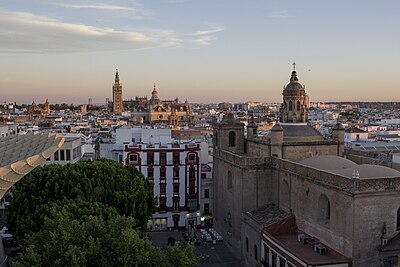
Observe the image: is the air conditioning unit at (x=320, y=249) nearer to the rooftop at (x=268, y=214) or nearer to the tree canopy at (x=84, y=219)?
the rooftop at (x=268, y=214)

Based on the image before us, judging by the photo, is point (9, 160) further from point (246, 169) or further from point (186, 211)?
point (186, 211)

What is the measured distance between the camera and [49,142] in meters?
35.9

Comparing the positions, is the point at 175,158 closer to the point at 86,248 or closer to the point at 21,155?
the point at 21,155

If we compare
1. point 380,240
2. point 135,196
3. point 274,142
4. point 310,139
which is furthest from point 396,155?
point 135,196

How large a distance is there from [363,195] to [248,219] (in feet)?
39.5

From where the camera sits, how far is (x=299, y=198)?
36031 millimetres

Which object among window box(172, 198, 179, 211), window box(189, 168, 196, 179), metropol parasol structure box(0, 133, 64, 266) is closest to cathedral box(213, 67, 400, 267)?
window box(189, 168, 196, 179)

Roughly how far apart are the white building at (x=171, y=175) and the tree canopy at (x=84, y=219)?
28.5 feet

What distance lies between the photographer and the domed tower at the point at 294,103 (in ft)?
152

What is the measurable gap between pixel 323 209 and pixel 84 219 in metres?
15.4

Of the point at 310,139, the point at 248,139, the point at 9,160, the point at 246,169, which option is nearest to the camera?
the point at 9,160

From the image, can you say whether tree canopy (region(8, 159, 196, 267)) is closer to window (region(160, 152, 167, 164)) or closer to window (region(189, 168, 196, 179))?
window (region(160, 152, 167, 164))

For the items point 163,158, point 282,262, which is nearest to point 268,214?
point 282,262

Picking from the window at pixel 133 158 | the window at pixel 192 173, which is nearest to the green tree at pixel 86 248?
the window at pixel 133 158
